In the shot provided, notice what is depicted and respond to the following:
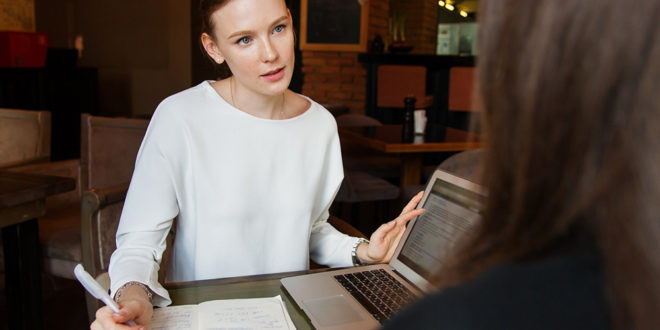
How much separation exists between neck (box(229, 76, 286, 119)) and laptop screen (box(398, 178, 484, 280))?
469 millimetres

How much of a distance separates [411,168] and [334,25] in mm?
3229

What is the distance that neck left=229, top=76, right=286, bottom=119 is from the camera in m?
1.36

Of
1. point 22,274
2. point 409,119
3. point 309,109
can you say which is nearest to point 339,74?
point 409,119

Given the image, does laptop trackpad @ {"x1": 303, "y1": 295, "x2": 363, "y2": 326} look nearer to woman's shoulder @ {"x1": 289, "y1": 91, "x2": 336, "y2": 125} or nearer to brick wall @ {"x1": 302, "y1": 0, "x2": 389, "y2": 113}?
woman's shoulder @ {"x1": 289, "y1": 91, "x2": 336, "y2": 125}

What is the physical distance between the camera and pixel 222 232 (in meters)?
1.32

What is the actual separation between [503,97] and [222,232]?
1009 millimetres

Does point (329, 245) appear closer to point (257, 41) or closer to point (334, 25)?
point (257, 41)

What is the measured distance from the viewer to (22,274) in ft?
6.98

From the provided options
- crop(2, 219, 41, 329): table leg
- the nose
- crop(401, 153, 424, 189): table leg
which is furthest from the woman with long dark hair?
crop(401, 153, 424, 189): table leg

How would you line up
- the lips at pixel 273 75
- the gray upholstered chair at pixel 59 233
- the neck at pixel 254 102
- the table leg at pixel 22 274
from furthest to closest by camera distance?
the gray upholstered chair at pixel 59 233
the table leg at pixel 22 274
the neck at pixel 254 102
the lips at pixel 273 75

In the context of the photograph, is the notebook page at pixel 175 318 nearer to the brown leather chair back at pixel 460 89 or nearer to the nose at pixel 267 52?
the nose at pixel 267 52

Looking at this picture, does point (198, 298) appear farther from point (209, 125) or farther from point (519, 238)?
point (519, 238)

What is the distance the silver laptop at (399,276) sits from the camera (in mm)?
999

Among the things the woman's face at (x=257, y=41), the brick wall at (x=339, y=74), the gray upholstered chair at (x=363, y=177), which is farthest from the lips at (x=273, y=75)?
the brick wall at (x=339, y=74)
